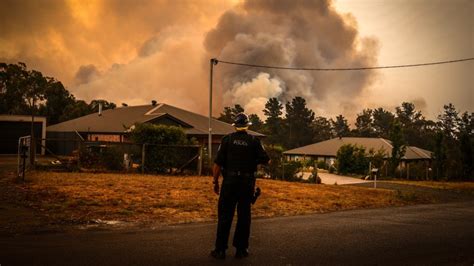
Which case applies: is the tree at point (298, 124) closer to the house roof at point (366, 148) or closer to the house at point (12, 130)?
the house roof at point (366, 148)

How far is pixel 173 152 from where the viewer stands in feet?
67.7

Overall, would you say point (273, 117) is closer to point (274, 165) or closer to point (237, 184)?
point (274, 165)

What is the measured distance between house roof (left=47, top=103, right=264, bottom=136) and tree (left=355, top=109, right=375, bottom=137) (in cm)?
7666

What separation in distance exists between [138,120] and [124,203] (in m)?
24.9

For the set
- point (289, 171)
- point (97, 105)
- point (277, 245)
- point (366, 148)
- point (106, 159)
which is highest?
point (97, 105)

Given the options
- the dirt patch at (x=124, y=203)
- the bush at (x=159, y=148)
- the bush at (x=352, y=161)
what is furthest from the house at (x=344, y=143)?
the dirt patch at (x=124, y=203)

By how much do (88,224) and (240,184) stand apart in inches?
148

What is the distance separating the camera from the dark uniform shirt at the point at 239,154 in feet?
19.2

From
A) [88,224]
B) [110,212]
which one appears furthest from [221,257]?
[110,212]

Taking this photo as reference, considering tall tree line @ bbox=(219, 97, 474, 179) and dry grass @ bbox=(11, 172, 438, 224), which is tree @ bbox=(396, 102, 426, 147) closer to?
tall tree line @ bbox=(219, 97, 474, 179)

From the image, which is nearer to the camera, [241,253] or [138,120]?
[241,253]

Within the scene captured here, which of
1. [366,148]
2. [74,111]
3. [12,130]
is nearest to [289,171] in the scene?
[12,130]

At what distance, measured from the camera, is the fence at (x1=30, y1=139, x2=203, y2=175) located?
1966 cm

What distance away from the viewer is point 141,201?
10.9 metres
